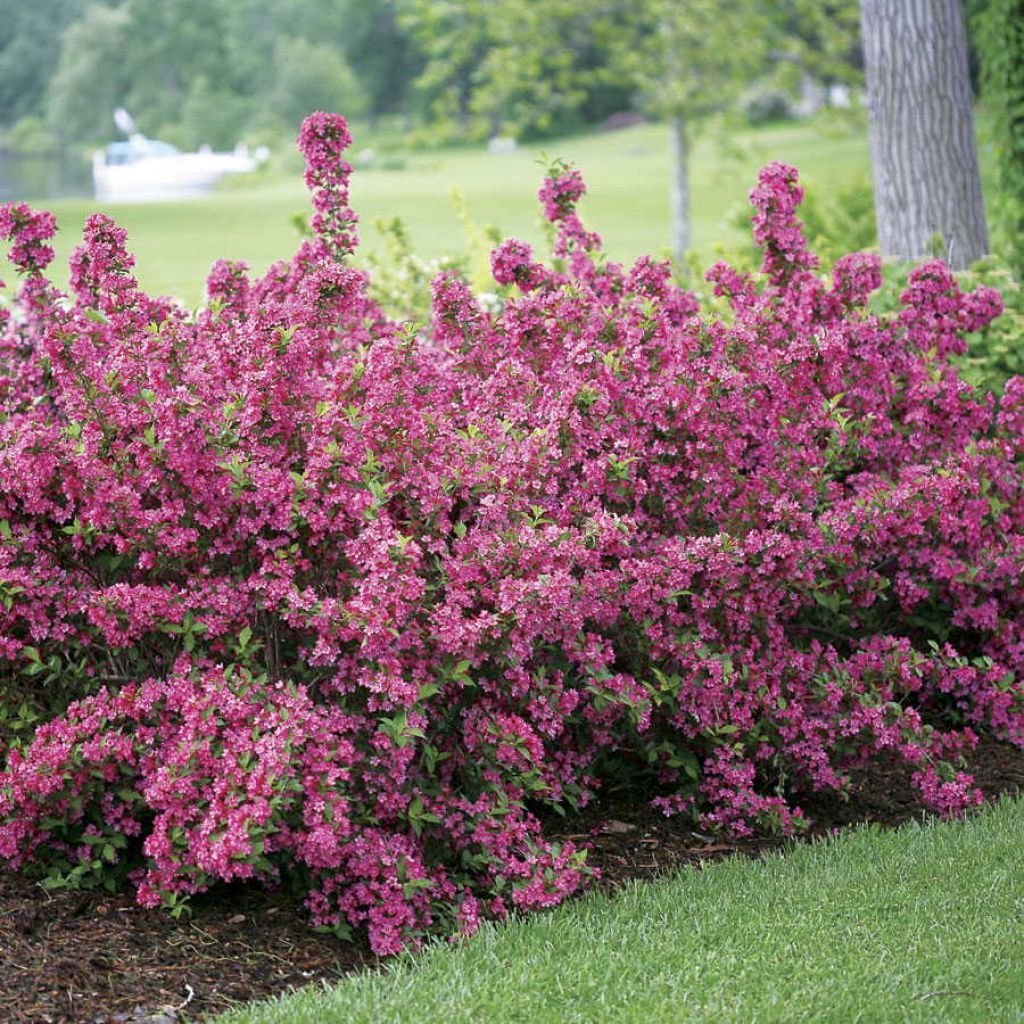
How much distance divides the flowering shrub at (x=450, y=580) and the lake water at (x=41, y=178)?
36402mm

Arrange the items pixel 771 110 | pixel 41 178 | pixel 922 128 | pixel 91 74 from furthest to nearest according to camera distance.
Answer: pixel 91 74 → pixel 41 178 → pixel 771 110 → pixel 922 128

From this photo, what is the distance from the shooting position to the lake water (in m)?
44.7

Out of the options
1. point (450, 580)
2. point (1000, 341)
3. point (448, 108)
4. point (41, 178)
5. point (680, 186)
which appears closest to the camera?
point (450, 580)

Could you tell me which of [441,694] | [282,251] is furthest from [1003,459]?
[282,251]

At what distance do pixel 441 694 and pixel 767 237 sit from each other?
103 inches

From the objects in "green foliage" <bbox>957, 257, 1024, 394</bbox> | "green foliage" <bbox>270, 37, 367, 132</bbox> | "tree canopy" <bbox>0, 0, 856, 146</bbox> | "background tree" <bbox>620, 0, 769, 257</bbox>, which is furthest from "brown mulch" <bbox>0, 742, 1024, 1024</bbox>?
"green foliage" <bbox>270, 37, 367, 132</bbox>

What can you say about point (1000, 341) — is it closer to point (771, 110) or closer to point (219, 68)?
point (771, 110)

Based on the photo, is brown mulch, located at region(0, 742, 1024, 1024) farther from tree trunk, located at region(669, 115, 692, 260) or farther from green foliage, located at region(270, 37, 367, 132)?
green foliage, located at region(270, 37, 367, 132)

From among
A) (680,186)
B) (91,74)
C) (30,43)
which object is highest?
(30,43)

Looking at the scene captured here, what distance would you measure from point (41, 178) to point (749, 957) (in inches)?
2116

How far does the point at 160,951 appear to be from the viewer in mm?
3920

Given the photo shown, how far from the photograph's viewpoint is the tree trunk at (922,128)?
9688 millimetres

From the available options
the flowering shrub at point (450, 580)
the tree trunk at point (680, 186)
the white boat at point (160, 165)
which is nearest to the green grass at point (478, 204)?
the tree trunk at point (680, 186)

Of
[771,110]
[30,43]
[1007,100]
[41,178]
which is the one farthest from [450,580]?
[30,43]
